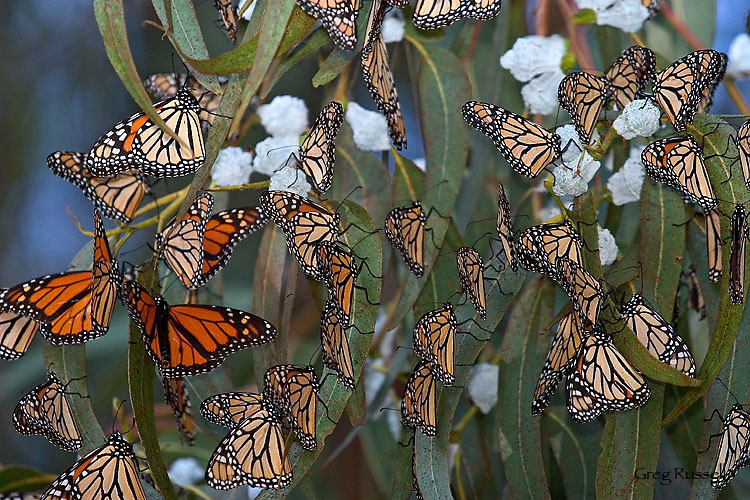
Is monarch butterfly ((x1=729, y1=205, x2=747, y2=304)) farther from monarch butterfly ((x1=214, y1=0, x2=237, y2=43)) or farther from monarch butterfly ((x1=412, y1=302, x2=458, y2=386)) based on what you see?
monarch butterfly ((x1=214, y1=0, x2=237, y2=43))

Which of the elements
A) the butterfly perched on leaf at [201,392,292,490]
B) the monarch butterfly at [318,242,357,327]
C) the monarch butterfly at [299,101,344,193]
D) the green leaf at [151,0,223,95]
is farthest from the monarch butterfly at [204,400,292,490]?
the green leaf at [151,0,223,95]

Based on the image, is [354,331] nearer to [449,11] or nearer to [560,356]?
[560,356]

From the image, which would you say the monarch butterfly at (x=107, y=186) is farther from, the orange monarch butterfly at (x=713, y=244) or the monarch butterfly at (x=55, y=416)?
the orange monarch butterfly at (x=713, y=244)

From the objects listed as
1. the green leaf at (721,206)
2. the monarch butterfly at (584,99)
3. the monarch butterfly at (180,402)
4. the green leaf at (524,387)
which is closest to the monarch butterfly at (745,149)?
the green leaf at (721,206)

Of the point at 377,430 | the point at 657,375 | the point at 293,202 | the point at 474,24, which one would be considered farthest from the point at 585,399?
the point at 377,430

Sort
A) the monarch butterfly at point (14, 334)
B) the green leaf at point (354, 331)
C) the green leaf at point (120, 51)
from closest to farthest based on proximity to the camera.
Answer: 1. the green leaf at point (120, 51)
2. the green leaf at point (354, 331)
3. the monarch butterfly at point (14, 334)

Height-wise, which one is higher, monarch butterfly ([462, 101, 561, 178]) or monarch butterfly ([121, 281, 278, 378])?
monarch butterfly ([462, 101, 561, 178])

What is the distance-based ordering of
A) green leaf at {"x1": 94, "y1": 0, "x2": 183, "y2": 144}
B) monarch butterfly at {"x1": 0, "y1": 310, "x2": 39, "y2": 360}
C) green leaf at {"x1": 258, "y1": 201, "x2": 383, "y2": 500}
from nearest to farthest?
green leaf at {"x1": 94, "y1": 0, "x2": 183, "y2": 144} → green leaf at {"x1": 258, "y1": 201, "x2": 383, "y2": 500} → monarch butterfly at {"x1": 0, "y1": 310, "x2": 39, "y2": 360}
